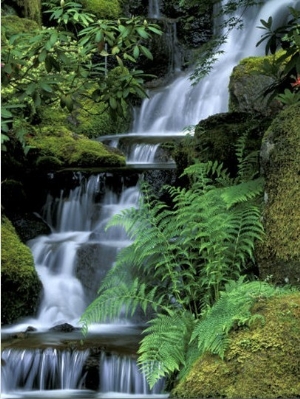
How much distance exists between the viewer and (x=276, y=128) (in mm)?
5309

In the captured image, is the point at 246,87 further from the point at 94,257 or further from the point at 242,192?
the point at 242,192

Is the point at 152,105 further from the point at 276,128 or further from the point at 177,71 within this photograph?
the point at 276,128

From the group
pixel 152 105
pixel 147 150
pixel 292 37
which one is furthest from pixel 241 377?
pixel 152 105

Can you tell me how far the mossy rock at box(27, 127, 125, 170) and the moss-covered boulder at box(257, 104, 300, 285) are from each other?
5678 mm

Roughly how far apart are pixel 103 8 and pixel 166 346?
14096 mm

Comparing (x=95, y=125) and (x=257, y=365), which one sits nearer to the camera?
(x=257, y=365)

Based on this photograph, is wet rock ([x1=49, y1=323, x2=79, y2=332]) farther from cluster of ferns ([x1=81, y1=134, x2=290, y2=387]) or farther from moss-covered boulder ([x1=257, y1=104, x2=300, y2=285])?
moss-covered boulder ([x1=257, y1=104, x2=300, y2=285])

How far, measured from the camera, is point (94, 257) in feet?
27.0

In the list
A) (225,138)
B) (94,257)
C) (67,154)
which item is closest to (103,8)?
(67,154)

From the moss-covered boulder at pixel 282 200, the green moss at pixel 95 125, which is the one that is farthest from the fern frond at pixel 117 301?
the green moss at pixel 95 125

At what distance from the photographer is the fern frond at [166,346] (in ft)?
13.8

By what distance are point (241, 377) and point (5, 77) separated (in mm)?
2431

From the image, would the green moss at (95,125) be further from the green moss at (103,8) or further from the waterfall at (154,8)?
the waterfall at (154,8)

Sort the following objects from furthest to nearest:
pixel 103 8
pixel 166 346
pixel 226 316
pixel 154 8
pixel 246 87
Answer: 1. pixel 154 8
2. pixel 103 8
3. pixel 246 87
4. pixel 166 346
5. pixel 226 316
